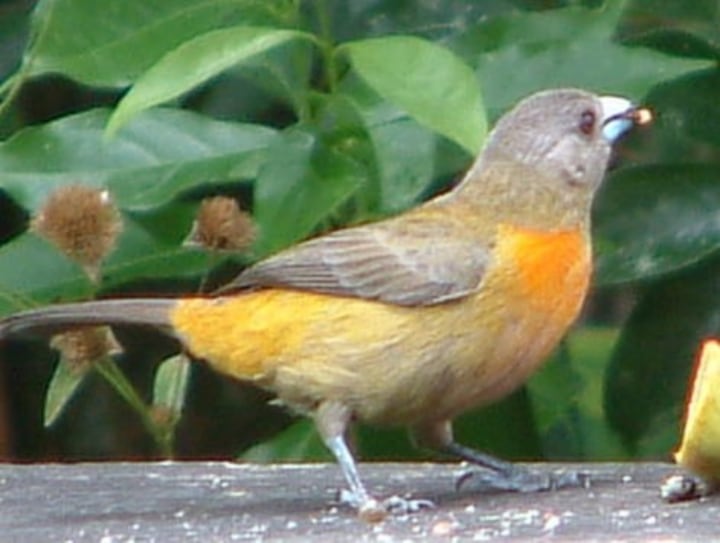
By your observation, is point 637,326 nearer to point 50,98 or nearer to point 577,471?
point 577,471

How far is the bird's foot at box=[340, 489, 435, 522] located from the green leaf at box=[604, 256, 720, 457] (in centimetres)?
100

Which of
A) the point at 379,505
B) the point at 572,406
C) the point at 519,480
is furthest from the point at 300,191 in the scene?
the point at 572,406

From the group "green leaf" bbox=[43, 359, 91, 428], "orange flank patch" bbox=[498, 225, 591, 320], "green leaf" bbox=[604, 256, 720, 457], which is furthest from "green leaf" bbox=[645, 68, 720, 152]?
"green leaf" bbox=[43, 359, 91, 428]

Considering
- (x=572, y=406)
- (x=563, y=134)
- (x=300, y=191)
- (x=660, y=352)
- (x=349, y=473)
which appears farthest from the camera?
(x=572, y=406)

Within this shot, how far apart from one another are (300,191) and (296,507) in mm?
670

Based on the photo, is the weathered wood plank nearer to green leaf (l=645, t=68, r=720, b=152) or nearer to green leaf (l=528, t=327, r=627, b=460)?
green leaf (l=528, t=327, r=627, b=460)

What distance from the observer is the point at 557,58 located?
15.7ft

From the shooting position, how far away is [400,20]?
5176mm

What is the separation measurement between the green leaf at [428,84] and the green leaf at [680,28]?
2.42ft

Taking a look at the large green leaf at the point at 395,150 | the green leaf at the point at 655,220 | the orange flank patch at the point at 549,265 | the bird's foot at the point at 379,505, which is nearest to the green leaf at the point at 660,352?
the green leaf at the point at 655,220

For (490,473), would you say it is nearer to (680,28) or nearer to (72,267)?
(72,267)

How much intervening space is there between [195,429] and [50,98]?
0.78m

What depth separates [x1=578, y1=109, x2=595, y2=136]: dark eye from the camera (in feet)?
15.6

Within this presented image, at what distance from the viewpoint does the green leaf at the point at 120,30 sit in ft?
15.0
